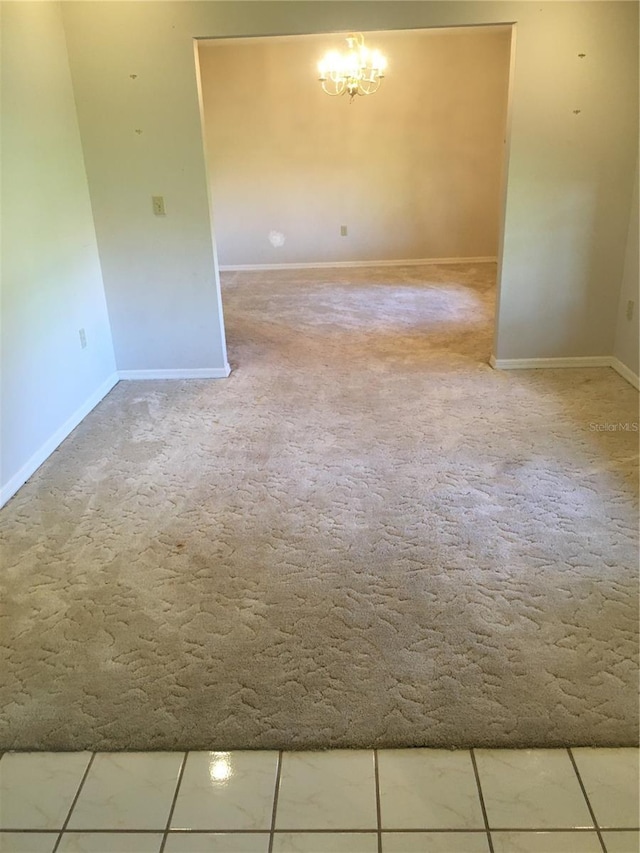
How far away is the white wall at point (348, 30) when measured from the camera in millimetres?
3562

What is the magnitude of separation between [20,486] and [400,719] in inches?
86.2

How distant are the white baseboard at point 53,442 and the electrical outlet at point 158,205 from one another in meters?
1.13

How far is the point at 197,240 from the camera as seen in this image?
4043mm

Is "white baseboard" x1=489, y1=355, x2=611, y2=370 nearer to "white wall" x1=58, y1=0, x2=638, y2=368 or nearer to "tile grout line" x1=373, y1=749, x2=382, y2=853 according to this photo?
"white wall" x1=58, y1=0, x2=638, y2=368

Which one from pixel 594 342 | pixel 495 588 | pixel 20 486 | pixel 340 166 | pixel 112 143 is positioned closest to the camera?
pixel 495 588

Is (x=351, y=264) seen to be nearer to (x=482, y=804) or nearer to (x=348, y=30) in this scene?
(x=348, y=30)

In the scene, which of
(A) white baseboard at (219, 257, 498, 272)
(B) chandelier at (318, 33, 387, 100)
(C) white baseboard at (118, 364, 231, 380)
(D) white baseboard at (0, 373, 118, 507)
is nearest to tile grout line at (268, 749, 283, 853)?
(D) white baseboard at (0, 373, 118, 507)

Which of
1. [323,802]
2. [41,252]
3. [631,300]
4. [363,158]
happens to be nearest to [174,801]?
[323,802]

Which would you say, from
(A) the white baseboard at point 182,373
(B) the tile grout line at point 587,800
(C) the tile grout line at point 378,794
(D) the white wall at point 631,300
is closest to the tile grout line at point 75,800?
(C) the tile grout line at point 378,794

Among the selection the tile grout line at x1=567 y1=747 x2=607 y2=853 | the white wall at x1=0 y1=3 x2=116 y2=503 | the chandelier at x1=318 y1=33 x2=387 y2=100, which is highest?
the chandelier at x1=318 y1=33 x2=387 y2=100

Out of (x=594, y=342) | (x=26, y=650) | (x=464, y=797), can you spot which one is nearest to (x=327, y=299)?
(x=594, y=342)

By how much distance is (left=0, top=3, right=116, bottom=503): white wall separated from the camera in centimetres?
304

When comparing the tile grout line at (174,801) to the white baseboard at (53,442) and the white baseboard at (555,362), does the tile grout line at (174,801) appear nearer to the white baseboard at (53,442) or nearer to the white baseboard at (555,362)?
the white baseboard at (53,442)

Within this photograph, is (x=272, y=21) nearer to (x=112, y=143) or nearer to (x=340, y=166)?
(x=112, y=143)
